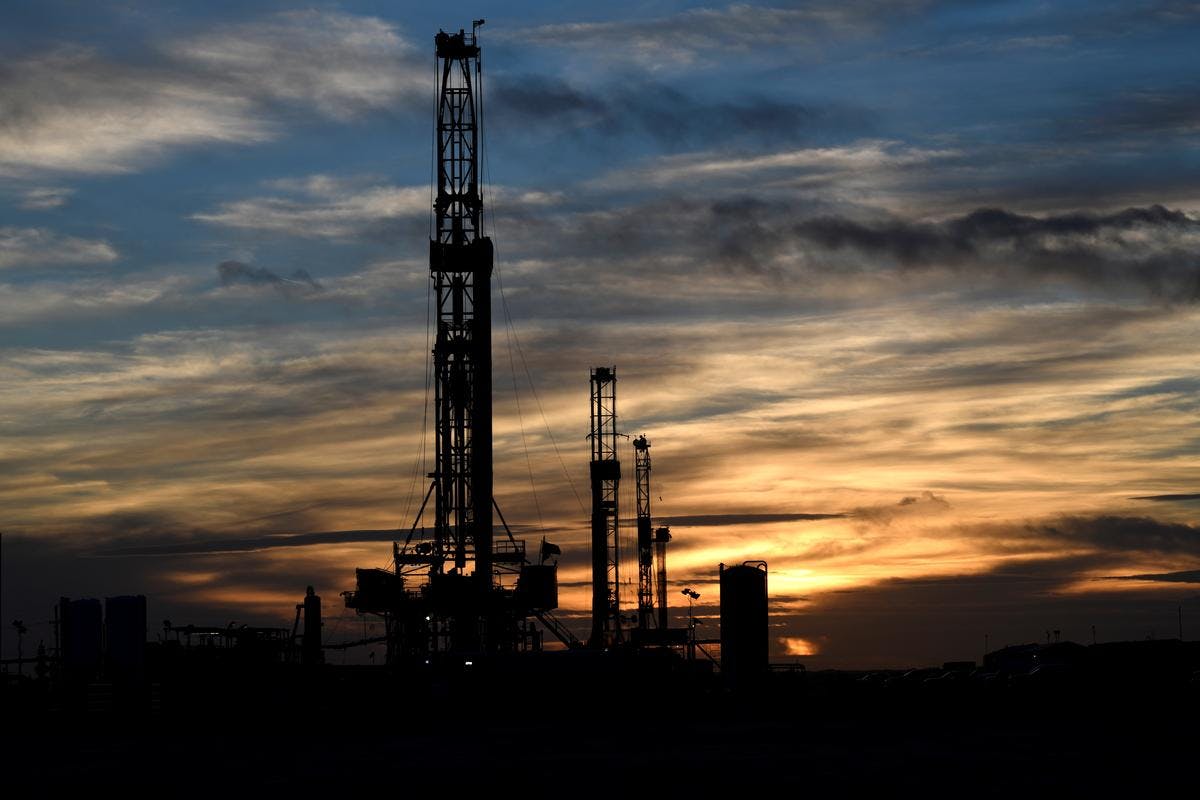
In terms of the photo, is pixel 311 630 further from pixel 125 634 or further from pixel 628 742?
pixel 628 742

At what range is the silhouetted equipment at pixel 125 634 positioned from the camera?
293ft

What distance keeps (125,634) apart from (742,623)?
38163 millimetres

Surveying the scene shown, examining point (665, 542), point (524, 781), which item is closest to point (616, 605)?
point (665, 542)

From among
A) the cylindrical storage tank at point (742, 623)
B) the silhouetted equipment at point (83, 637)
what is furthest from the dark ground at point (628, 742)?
the silhouetted equipment at point (83, 637)

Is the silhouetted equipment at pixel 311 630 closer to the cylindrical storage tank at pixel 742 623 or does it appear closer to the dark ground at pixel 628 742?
the dark ground at pixel 628 742

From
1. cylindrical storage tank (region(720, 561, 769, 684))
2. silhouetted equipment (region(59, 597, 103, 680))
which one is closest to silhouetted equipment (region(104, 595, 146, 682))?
silhouetted equipment (region(59, 597, 103, 680))

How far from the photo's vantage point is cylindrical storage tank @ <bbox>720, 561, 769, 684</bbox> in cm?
8325

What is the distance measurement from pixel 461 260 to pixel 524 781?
59844mm

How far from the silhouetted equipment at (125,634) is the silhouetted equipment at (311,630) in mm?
13291

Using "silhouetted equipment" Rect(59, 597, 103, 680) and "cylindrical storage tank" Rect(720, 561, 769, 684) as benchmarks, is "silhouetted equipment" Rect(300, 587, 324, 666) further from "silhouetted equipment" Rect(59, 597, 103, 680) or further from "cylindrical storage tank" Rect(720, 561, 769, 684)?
"cylindrical storage tank" Rect(720, 561, 769, 684)

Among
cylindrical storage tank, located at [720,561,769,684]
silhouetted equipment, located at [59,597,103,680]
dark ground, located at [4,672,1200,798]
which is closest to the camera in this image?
dark ground, located at [4,672,1200,798]

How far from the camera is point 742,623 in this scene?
83.2 metres

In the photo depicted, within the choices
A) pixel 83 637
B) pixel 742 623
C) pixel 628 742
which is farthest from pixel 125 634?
pixel 628 742

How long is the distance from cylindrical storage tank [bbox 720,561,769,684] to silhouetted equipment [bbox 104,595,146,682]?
35720 millimetres
